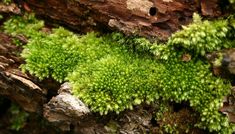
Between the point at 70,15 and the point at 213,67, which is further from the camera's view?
the point at 70,15

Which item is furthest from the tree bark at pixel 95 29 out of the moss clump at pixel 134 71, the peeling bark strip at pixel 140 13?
the moss clump at pixel 134 71

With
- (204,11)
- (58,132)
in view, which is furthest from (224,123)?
(58,132)

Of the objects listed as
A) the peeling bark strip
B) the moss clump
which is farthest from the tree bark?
the moss clump

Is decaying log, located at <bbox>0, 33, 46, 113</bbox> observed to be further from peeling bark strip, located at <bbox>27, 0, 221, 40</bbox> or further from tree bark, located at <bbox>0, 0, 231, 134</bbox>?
peeling bark strip, located at <bbox>27, 0, 221, 40</bbox>

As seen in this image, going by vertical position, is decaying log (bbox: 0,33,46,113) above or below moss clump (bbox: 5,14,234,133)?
below

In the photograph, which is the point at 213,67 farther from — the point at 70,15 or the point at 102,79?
the point at 70,15

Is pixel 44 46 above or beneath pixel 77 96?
above
